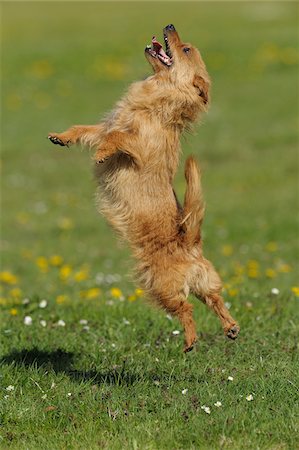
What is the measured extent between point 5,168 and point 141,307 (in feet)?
39.2

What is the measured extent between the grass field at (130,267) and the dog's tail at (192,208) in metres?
0.46

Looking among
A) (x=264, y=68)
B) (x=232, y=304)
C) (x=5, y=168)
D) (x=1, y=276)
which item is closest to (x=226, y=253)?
(x=1, y=276)

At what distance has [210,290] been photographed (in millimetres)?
5340

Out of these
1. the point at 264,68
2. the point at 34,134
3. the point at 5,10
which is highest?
the point at 5,10

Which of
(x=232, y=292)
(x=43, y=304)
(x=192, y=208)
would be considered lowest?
(x=43, y=304)

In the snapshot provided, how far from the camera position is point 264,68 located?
26.6 meters

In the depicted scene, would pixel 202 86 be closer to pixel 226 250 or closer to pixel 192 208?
pixel 192 208

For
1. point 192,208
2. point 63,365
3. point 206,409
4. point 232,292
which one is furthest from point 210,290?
point 232,292

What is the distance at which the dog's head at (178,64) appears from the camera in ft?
A: 17.5

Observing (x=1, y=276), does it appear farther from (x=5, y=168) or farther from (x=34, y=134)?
(x=34, y=134)

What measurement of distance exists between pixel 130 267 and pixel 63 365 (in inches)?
40.2

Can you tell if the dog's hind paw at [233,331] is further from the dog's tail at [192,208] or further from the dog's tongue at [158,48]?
the dog's tongue at [158,48]

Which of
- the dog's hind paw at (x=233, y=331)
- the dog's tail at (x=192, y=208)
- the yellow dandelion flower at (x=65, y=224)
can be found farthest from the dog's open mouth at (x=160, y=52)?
the yellow dandelion flower at (x=65, y=224)

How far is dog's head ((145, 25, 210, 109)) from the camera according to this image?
5.34 metres
